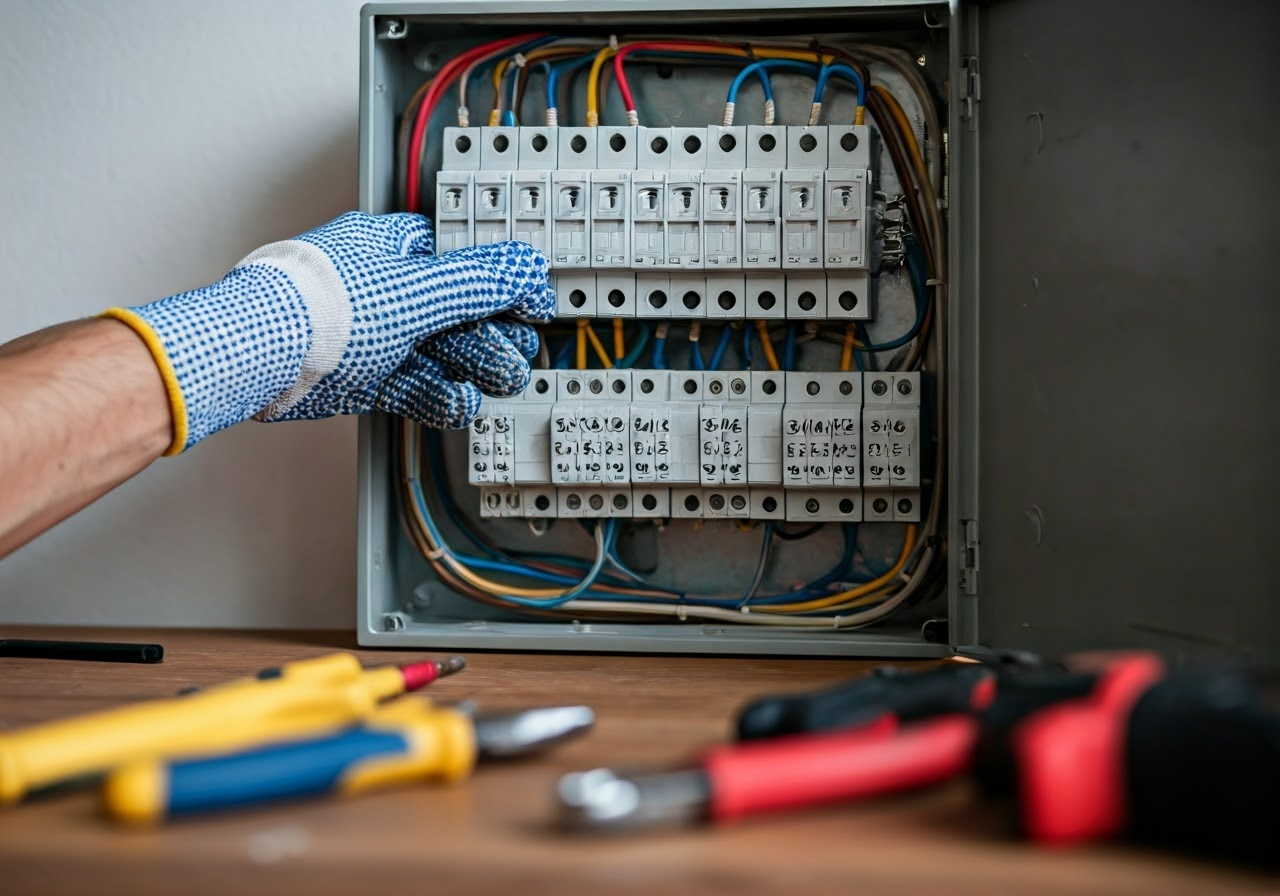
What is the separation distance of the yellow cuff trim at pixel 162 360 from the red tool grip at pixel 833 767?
57 cm

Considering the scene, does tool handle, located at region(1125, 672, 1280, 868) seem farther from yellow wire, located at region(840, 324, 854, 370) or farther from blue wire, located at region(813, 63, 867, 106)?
blue wire, located at region(813, 63, 867, 106)

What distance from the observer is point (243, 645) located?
47.1 inches

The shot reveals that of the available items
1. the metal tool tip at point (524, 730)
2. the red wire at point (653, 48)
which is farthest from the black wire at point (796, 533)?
the metal tool tip at point (524, 730)

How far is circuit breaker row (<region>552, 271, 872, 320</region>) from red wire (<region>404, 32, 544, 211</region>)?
19 centimetres

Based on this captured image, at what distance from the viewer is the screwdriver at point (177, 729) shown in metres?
0.53

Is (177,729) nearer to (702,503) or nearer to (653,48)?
(702,503)

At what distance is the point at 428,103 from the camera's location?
1222mm

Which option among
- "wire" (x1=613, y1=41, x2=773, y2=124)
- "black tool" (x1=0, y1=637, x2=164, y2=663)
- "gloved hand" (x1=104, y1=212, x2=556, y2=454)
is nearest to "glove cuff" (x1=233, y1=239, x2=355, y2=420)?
"gloved hand" (x1=104, y1=212, x2=556, y2=454)

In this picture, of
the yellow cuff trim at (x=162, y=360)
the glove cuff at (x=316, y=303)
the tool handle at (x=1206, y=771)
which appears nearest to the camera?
the tool handle at (x=1206, y=771)

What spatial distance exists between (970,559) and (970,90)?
1.49 feet

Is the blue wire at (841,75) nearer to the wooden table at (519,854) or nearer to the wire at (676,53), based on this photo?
the wire at (676,53)

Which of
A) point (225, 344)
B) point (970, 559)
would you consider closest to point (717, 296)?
point (970, 559)

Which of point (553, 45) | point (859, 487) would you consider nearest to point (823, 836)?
point (859, 487)

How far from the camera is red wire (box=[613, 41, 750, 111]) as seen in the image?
1197 millimetres
